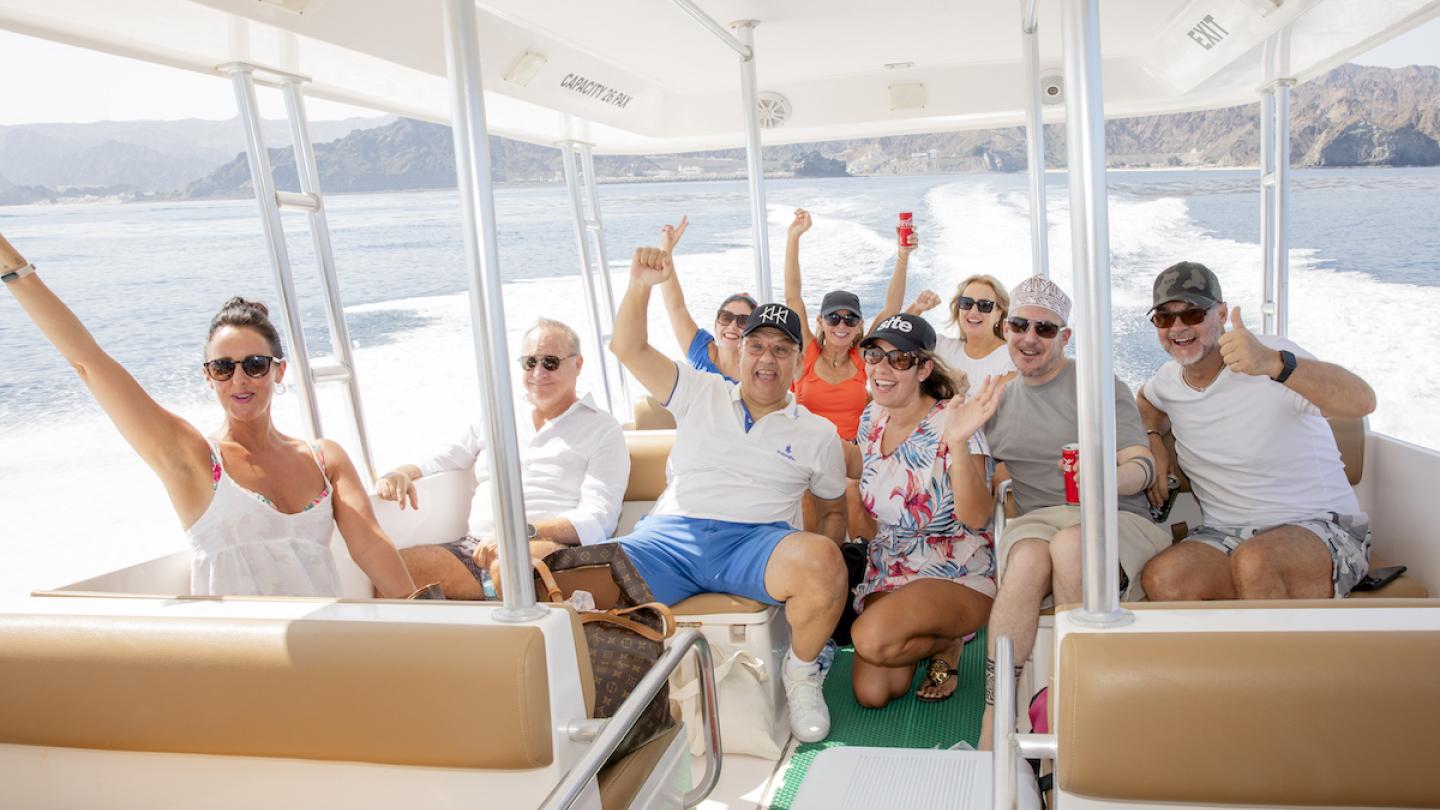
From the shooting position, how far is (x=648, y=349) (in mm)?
3078

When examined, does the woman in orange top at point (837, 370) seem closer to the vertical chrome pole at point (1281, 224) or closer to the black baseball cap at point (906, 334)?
the black baseball cap at point (906, 334)

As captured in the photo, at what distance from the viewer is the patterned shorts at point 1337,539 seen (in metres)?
2.57

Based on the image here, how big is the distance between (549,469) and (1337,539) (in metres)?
2.18

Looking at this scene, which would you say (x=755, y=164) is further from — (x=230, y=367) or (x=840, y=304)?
(x=230, y=367)

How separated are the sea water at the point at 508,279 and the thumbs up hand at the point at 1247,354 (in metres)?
9.40

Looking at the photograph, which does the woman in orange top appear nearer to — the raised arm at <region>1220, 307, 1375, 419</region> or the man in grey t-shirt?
the man in grey t-shirt

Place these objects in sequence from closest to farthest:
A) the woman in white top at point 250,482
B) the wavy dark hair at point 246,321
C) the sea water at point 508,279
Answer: the woman in white top at point 250,482, the wavy dark hair at point 246,321, the sea water at point 508,279

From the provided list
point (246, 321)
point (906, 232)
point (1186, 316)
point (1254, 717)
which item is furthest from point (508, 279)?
point (1254, 717)

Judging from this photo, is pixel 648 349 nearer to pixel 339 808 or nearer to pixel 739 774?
pixel 739 774

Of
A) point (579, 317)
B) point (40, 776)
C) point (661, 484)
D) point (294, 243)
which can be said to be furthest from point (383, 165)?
point (40, 776)

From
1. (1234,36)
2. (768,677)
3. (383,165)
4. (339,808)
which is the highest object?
(383,165)

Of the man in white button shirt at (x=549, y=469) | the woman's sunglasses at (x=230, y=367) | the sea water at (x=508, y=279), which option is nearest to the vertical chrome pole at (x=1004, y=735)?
the man in white button shirt at (x=549, y=469)

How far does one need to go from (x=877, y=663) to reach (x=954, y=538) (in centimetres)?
42

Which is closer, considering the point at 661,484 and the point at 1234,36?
the point at 661,484
